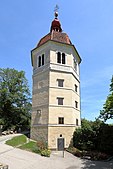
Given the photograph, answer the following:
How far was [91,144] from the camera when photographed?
2538 cm

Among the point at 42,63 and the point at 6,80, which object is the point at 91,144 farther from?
the point at 6,80

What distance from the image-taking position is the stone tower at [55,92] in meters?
26.6

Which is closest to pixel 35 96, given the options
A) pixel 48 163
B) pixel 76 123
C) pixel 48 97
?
pixel 48 97

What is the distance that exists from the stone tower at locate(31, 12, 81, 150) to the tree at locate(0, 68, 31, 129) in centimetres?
1181

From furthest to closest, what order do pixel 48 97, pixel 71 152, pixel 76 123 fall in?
pixel 76 123 < pixel 48 97 < pixel 71 152

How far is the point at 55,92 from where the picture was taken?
28.0 metres

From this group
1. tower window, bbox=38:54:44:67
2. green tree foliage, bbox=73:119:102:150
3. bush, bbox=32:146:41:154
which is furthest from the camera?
tower window, bbox=38:54:44:67

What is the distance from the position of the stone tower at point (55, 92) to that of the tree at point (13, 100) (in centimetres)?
1181

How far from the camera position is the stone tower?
2656cm

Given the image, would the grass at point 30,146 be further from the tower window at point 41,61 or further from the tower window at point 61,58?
the tower window at point 61,58

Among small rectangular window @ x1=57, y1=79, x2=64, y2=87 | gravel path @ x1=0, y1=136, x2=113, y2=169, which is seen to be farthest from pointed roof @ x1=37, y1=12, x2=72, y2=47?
gravel path @ x1=0, y1=136, x2=113, y2=169

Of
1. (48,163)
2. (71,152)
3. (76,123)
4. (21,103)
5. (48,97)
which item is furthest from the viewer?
(21,103)

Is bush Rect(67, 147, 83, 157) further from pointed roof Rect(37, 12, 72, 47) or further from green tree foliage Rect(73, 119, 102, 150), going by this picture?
pointed roof Rect(37, 12, 72, 47)

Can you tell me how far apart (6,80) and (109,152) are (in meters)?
28.1
